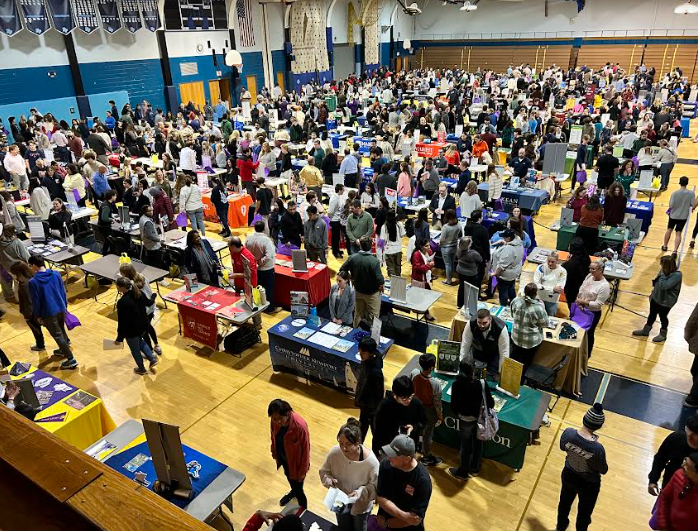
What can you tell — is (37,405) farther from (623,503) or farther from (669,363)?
(669,363)

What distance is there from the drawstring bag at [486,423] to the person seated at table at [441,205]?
5.46m

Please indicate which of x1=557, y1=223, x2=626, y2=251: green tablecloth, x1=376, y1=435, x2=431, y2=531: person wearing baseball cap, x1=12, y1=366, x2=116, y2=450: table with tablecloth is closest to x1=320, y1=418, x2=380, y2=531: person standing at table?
x1=376, y1=435, x2=431, y2=531: person wearing baseball cap

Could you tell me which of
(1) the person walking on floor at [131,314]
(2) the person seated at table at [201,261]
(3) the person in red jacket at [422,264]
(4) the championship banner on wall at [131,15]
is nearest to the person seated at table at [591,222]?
(3) the person in red jacket at [422,264]

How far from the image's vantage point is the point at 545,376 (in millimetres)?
6332

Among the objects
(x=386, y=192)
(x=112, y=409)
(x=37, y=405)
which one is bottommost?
(x=112, y=409)

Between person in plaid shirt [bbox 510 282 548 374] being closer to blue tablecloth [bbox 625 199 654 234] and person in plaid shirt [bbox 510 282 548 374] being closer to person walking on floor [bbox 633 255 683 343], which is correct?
person walking on floor [bbox 633 255 683 343]

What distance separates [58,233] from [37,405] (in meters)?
5.54

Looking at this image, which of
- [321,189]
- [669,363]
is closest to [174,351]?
[321,189]

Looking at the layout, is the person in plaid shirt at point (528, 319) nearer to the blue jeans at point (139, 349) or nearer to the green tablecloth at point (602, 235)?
the green tablecloth at point (602, 235)

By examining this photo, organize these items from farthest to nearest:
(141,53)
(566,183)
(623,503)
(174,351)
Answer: (141,53), (566,183), (174,351), (623,503)

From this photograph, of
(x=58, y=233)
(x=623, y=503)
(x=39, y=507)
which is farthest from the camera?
(x=58, y=233)

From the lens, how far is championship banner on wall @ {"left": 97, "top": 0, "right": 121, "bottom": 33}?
20.9 metres

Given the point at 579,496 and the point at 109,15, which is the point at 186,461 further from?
the point at 109,15

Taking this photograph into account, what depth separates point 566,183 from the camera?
1505cm
